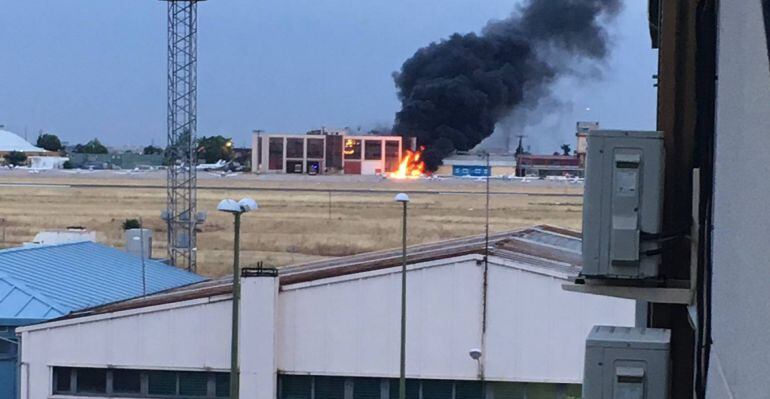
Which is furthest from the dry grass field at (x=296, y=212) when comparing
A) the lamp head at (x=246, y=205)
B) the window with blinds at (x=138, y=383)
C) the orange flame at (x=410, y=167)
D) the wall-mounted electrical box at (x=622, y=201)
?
the wall-mounted electrical box at (x=622, y=201)

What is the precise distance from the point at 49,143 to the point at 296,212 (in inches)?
3717

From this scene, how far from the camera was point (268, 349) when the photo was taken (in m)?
14.8

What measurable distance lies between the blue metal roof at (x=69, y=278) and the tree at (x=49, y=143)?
122394mm

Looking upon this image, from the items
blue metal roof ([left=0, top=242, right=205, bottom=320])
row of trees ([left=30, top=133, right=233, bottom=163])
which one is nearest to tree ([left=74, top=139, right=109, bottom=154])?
row of trees ([left=30, top=133, right=233, bottom=163])

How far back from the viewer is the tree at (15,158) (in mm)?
118125

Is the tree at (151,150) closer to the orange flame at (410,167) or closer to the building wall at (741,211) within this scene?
the orange flame at (410,167)

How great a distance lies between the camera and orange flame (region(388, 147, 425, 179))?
8862cm

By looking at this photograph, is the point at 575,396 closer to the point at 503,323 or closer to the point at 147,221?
the point at 503,323

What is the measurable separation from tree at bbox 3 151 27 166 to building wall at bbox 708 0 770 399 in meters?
123

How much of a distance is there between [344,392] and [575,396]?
3254 mm

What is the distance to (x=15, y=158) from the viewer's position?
392 feet

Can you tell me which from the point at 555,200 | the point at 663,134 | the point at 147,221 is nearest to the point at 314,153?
the point at 555,200

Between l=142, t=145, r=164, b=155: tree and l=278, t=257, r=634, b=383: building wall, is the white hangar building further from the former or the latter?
l=142, t=145, r=164, b=155: tree

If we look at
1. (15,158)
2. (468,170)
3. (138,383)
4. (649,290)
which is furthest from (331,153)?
(649,290)
